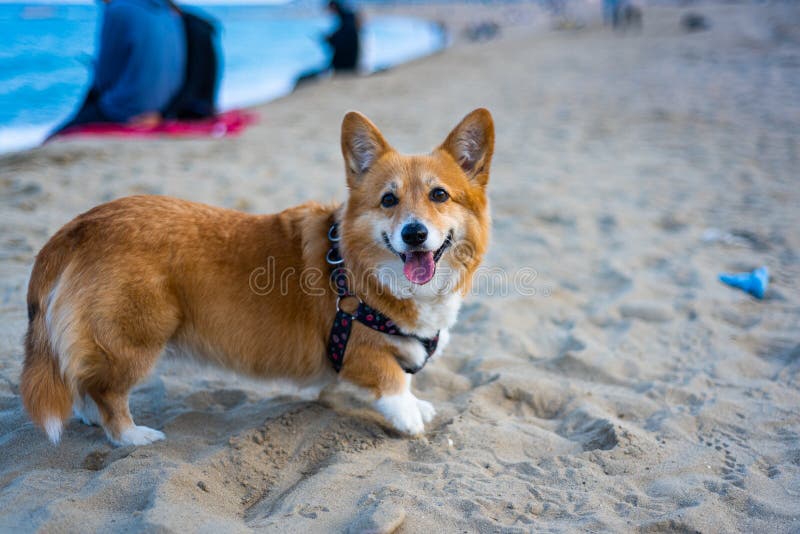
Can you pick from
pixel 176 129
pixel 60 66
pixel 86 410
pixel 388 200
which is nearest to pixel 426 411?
pixel 388 200

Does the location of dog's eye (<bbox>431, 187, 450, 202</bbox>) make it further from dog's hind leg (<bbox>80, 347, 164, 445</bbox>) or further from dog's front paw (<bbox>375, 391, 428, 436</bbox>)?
dog's hind leg (<bbox>80, 347, 164, 445</bbox>)

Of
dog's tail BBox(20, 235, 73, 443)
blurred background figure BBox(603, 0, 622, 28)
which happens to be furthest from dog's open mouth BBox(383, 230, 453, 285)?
blurred background figure BBox(603, 0, 622, 28)

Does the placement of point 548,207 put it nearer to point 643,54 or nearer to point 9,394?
point 9,394

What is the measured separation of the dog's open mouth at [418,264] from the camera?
8.32 ft

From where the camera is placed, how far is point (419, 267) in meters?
2.54

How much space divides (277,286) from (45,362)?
933 millimetres

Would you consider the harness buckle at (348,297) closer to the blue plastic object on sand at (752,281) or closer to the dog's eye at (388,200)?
the dog's eye at (388,200)

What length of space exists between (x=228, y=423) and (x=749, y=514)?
2.09m

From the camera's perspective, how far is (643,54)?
15.0m

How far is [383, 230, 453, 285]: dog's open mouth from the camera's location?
254 centimetres

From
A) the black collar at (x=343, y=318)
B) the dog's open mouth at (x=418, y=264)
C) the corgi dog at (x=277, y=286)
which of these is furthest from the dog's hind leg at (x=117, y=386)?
the dog's open mouth at (x=418, y=264)

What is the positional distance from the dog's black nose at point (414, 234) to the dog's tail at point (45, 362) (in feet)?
4.47

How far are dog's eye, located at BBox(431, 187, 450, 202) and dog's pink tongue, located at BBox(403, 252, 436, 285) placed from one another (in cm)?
28

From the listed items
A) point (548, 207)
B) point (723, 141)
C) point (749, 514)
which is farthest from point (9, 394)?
point (723, 141)
